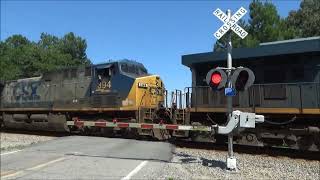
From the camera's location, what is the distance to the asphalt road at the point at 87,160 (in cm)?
890

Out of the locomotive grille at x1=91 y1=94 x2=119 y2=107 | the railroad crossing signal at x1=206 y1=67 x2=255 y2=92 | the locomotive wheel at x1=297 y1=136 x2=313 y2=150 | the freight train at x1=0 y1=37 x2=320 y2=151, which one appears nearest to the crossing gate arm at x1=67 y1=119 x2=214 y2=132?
the freight train at x1=0 y1=37 x2=320 y2=151

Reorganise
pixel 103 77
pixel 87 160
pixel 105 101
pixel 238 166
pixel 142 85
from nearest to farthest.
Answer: pixel 238 166 → pixel 87 160 → pixel 142 85 → pixel 105 101 → pixel 103 77

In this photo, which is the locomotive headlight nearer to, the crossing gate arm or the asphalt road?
the crossing gate arm

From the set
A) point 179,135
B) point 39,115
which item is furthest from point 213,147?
point 39,115

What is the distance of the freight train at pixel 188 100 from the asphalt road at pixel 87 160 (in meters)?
1.74

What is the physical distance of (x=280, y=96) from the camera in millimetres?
13156

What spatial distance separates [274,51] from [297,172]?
15.3ft

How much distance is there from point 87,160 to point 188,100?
514 centimetres

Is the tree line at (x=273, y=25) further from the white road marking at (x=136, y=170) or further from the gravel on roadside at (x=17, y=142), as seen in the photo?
the white road marking at (x=136, y=170)

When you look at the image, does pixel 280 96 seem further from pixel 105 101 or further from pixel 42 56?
pixel 42 56

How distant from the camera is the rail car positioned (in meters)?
12.6

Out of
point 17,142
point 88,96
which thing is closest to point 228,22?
point 88,96

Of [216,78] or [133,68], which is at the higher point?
[133,68]

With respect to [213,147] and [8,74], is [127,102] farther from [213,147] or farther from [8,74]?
[8,74]
